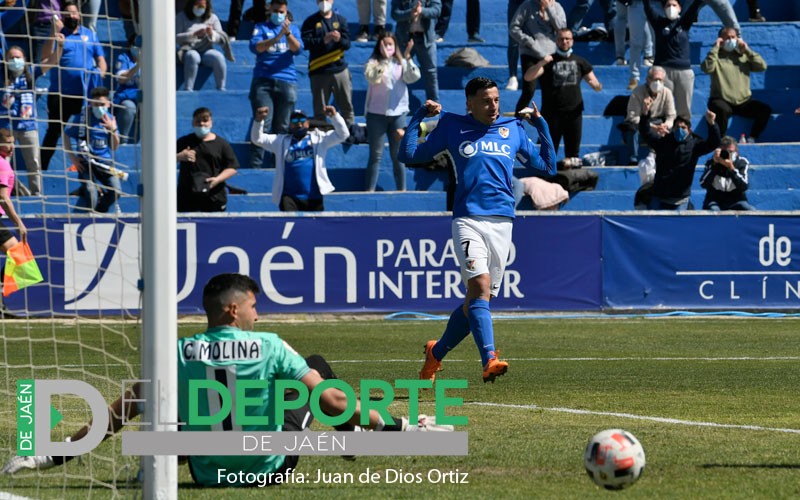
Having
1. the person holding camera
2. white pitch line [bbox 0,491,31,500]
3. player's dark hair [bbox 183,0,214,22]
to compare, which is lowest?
white pitch line [bbox 0,491,31,500]

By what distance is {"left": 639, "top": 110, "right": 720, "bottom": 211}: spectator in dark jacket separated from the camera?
21.2 meters

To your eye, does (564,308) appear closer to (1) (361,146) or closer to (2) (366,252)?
(2) (366,252)

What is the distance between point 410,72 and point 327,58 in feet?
4.47

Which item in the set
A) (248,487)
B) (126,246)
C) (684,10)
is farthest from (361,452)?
(684,10)

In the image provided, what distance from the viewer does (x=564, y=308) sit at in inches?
766

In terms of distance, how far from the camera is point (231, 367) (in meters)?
6.64

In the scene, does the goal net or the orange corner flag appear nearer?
the goal net

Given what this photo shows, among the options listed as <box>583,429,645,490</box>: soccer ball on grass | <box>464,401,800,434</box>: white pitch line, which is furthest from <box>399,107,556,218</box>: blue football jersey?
<box>583,429,645,490</box>: soccer ball on grass

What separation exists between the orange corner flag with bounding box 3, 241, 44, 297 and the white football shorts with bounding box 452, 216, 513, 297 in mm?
6148

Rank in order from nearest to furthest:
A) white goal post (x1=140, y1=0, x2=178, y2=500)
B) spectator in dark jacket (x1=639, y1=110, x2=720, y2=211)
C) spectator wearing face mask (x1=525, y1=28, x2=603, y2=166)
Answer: white goal post (x1=140, y1=0, x2=178, y2=500), spectator in dark jacket (x1=639, y1=110, x2=720, y2=211), spectator wearing face mask (x1=525, y1=28, x2=603, y2=166)

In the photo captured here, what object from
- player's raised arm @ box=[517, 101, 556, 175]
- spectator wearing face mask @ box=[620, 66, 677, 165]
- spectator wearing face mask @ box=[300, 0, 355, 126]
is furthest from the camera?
spectator wearing face mask @ box=[300, 0, 355, 126]

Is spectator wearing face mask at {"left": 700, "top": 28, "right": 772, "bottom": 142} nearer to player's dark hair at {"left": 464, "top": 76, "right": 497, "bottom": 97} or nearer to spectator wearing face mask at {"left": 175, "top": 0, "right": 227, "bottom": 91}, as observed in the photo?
spectator wearing face mask at {"left": 175, "top": 0, "right": 227, "bottom": 91}

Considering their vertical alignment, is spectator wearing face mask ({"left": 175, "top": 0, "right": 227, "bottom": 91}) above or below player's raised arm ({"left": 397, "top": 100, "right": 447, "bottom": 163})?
above

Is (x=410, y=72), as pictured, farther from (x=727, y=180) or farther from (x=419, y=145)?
(x=419, y=145)
